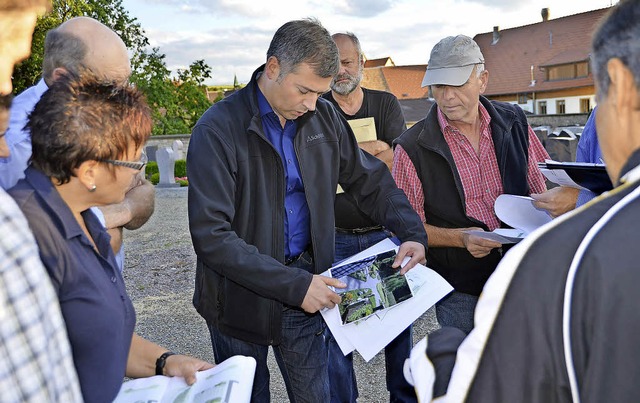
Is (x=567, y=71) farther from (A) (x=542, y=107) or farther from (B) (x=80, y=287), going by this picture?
(B) (x=80, y=287)

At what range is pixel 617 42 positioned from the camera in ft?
4.17

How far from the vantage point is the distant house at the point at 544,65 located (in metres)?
44.9

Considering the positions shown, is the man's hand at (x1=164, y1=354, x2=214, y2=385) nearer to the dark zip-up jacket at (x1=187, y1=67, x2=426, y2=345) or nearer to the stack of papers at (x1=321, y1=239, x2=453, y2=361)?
the dark zip-up jacket at (x1=187, y1=67, x2=426, y2=345)

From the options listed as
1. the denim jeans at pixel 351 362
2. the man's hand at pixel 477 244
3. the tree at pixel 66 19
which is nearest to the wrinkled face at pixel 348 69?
the denim jeans at pixel 351 362

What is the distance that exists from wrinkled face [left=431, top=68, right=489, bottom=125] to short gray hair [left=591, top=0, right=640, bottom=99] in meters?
1.98

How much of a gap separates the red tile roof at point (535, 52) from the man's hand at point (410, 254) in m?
45.4

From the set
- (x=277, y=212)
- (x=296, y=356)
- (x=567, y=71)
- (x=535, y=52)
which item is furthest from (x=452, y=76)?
(x=535, y=52)

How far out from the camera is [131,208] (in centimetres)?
287

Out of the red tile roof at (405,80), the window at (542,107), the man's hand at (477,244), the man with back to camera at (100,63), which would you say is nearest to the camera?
the man with back to camera at (100,63)

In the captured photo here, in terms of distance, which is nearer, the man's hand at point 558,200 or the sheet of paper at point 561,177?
the sheet of paper at point 561,177

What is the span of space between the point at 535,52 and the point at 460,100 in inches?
1997

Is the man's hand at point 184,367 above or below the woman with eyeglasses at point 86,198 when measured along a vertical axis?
below

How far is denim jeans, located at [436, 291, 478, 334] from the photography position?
134 inches

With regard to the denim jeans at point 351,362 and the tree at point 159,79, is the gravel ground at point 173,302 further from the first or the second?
the tree at point 159,79
